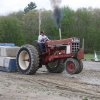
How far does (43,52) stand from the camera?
13.7 metres

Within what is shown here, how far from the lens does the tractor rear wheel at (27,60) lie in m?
13.1

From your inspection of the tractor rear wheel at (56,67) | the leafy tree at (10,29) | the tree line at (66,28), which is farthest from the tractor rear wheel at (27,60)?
the leafy tree at (10,29)

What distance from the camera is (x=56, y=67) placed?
14.6m

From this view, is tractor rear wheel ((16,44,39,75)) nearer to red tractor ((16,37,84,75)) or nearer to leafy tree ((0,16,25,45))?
red tractor ((16,37,84,75))

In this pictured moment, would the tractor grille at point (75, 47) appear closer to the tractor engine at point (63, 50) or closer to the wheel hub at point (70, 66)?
the tractor engine at point (63, 50)

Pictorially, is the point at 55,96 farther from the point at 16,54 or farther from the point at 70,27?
the point at 70,27

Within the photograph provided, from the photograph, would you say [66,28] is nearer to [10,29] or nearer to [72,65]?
[10,29]

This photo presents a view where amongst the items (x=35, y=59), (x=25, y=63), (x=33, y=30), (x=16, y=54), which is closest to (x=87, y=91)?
(x=35, y=59)

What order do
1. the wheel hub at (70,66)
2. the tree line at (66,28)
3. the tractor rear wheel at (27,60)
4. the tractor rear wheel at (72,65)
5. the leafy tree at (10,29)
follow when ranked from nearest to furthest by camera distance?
the tractor rear wheel at (72,65)
the wheel hub at (70,66)
the tractor rear wheel at (27,60)
the tree line at (66,28)
the leafy tree at (10,29)

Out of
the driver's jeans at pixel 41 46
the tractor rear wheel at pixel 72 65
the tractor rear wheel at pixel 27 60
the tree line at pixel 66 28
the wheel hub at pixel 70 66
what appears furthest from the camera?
the tree line at pixel 66 28

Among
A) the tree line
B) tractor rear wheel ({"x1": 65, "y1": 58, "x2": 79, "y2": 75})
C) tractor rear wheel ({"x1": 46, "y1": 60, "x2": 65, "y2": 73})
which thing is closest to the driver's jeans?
tractor rear wheel ({"x1": 46, "y1": 60, "x2": 65, "y2": 73})

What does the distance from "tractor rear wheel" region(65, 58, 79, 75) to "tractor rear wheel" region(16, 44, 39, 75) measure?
4.70 ft

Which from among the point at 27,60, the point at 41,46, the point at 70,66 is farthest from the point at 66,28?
the point at 70,66

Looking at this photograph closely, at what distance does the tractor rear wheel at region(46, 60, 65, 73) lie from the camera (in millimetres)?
14526
